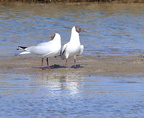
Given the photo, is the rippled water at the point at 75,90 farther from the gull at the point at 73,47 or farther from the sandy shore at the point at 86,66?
the gull at the point at 73,47

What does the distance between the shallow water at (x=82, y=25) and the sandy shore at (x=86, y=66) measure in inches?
51.3

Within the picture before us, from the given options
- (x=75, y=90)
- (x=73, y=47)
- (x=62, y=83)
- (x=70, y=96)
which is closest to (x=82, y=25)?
(x=73, y=47)

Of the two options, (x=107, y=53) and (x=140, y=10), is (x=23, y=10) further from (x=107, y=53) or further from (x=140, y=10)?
(x=107, y=53)

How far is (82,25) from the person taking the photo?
24.4 m

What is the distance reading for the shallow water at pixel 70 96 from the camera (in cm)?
765

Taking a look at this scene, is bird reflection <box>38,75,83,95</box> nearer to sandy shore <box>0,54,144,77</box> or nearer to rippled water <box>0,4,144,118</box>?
rippled water <box>0,4,144,118</box>

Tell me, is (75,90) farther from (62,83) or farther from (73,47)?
(73,47)

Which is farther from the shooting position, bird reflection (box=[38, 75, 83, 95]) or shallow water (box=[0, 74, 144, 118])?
bird reflection (box=[38, 75, 83, 95])

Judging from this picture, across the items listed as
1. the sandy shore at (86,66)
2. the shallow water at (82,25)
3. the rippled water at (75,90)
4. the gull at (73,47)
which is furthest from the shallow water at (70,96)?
the shallow water at (82,25)

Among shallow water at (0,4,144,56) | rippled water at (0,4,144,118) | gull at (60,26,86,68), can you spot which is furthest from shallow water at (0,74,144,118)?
shallow water at (0,4,144,56)

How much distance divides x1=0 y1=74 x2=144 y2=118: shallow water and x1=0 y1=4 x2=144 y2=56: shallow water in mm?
4809

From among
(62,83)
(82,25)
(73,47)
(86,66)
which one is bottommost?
(82,25)

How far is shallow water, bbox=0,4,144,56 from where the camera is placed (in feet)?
57.1

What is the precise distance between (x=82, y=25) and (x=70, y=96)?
52.1ft
